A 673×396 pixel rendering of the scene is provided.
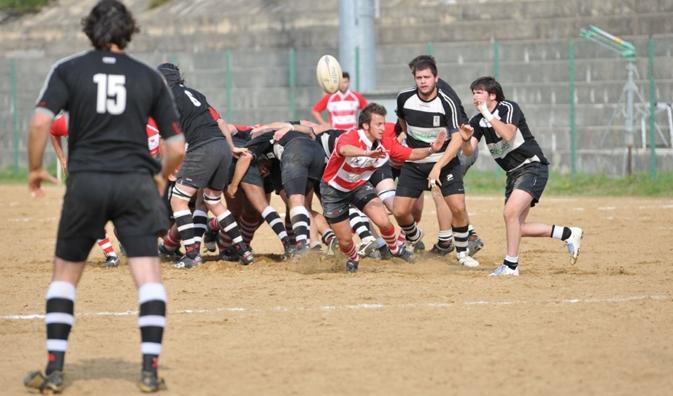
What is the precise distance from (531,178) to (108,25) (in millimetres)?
5743

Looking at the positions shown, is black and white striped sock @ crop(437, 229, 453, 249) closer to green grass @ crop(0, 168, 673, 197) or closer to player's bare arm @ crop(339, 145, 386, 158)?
player's bare arm @ crop(339, 145, 386, 158)

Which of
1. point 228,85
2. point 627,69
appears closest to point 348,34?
point 228,85

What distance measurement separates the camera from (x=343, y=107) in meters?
24.0

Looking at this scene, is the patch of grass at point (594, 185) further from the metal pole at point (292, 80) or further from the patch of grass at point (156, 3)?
the patch of grass at point (156, 3)

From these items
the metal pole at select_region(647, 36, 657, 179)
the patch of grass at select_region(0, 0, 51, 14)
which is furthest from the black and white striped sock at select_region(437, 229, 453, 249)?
the patch of grass at select_region(0, 0, 51, 14)

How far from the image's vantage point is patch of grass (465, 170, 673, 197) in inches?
875

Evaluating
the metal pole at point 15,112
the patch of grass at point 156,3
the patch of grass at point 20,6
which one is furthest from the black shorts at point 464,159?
the patch of grass at point 20,6

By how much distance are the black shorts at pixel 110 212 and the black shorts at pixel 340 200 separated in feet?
17.6

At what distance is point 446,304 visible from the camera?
10.3 meters

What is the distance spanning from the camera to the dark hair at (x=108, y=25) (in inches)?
283

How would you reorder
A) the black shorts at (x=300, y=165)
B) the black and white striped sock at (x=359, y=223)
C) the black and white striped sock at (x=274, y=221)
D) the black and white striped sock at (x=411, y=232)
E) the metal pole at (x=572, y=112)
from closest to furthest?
the black shorts at (x=300, y=165) < the black and white striped sock at (x=274, y=221) < the black and white striped sock at (x=359, y=223) < the black and white striped sock at (x=411, y=232) < the metal pole at (x=572, y=112)

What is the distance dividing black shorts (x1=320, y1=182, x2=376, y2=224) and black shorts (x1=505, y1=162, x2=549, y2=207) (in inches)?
59.8

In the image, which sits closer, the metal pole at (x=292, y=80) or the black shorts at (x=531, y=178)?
the black shorts at (x=531, y=178)

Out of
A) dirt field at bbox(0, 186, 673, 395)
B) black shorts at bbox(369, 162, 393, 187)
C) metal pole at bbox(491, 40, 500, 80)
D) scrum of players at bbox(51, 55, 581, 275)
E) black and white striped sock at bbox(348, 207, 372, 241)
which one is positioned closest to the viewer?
dirt field at bbox(0, 186, 673, 395)
